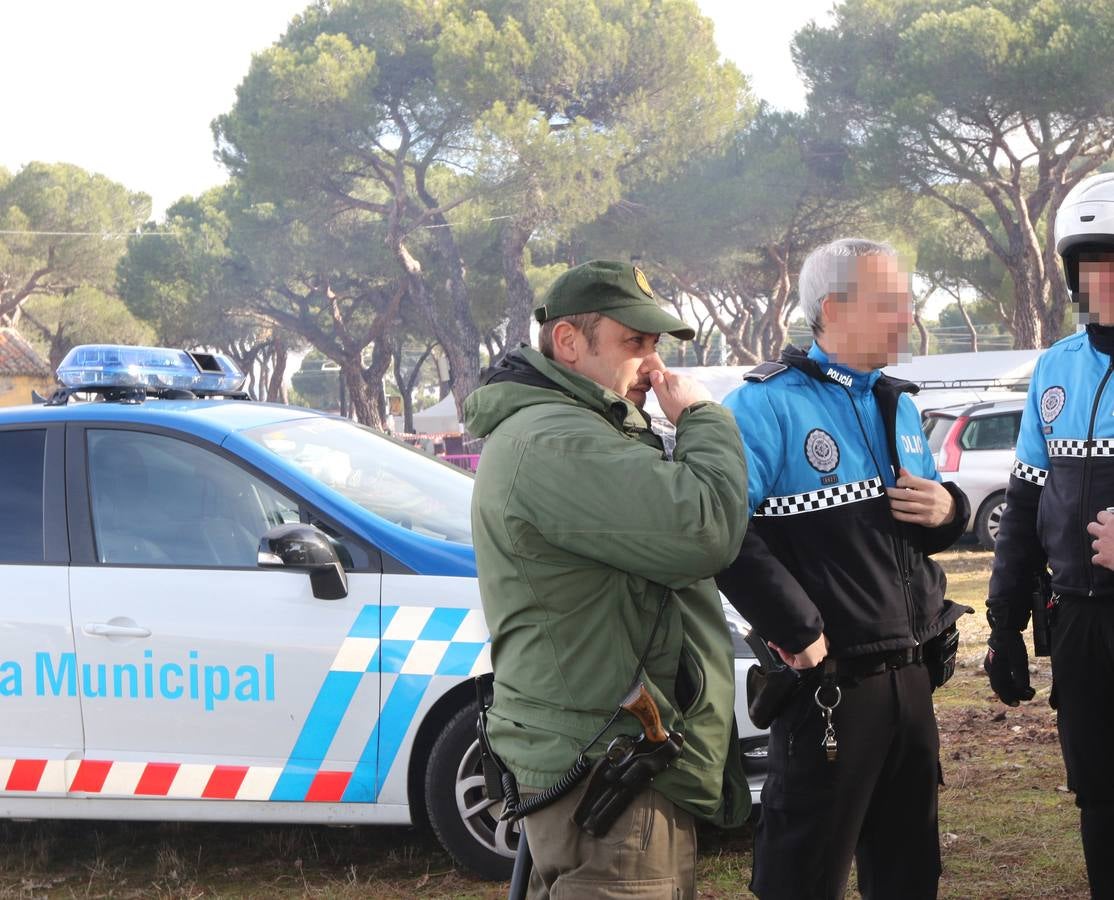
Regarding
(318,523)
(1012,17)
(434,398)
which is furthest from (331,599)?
(434,398)

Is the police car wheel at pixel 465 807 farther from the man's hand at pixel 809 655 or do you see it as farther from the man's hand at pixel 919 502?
the man's hand at pixel 919 502

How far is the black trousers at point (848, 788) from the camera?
2.68 metres

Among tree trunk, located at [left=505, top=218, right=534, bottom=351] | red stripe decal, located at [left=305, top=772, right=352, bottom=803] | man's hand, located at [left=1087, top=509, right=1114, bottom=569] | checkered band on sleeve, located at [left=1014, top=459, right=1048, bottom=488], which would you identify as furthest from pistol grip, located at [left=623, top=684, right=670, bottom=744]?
tree trunk, located at [left=505, top=218, right=534, bottom=351]

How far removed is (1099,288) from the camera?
2980 mm

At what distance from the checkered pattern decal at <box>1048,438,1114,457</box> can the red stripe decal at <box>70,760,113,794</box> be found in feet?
9.89

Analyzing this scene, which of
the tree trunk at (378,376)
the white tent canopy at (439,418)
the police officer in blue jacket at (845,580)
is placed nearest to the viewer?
the police officer in blue jacket at (845,580)

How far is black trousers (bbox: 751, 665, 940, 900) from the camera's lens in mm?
2684

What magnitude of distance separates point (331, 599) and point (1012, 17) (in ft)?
81.3

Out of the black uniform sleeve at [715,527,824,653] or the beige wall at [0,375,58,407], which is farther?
the beige wall at [0,375,58,407]

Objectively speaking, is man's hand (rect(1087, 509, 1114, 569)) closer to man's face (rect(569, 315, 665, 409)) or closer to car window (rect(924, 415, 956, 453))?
man's face (rect(569, 315, 665, 409))

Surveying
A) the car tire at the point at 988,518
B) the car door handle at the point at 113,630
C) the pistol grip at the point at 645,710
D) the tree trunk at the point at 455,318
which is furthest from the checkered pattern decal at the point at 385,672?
the tree trunk at the point at 455,318

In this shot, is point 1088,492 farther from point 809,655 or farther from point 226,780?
point 226,780

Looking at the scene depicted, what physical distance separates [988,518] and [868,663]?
444 inches

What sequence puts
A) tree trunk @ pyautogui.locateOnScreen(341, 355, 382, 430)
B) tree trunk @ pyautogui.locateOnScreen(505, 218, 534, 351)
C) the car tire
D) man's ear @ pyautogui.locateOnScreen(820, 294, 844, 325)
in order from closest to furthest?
man's ear @ pyautogui.locateOnScreen(820, 294, 844, 325) → the car tire → tree trunk @ pyautogui.locateOnScreen(505, 218, 534, 351) → tree trunk @ pyautogui.locateOnScreen(341, 355, 382, 430)
